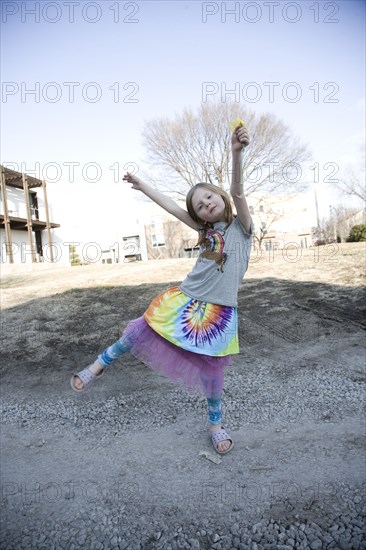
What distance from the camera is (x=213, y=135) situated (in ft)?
48.6

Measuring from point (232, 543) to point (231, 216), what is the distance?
1670 millimetres

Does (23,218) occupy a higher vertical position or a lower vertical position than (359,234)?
higher

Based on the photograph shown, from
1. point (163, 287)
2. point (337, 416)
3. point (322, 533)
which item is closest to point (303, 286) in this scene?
point (163, 287)

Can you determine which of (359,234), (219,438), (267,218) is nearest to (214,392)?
(219,438)

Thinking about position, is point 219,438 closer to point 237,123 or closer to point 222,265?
point 222,265

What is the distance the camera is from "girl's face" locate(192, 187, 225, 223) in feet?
7.07

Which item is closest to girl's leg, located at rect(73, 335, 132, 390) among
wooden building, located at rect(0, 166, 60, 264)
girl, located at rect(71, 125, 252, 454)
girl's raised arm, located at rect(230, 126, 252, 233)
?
girl, located at rect(71, 125, 252, 454)

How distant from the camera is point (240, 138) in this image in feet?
6.40

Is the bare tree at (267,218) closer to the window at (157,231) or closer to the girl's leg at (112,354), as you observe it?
the window at (157,231)

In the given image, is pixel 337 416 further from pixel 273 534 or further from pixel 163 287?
pixel 163 287

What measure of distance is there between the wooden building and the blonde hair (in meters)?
15.8

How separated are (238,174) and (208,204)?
0.81 feet

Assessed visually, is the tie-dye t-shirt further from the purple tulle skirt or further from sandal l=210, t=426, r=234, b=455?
sandal l=210, t=426, r=234, b=455

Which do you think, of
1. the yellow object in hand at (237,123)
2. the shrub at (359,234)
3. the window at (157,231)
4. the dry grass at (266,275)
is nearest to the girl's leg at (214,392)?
the yellow object in hand at (237,123)
